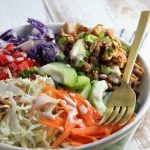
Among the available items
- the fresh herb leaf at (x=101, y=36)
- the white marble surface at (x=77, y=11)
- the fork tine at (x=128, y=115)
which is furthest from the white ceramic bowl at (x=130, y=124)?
the white marble surface at (x=77, y=11)

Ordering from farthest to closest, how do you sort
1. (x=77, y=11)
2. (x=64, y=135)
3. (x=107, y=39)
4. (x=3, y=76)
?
(x=77, y=11), (x=107, y=39), (x=3, y=76), (x=64, y=135)

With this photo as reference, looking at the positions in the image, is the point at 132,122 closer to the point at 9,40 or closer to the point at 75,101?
the point at 75,101

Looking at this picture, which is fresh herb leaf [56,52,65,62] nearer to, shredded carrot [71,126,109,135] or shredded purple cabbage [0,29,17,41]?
shredded purple cabbage [0,29,17,41]

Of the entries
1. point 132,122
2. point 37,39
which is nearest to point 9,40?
point 37,39

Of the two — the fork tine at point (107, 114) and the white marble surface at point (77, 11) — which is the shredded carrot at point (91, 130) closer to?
the fork tine at point (107, 114)

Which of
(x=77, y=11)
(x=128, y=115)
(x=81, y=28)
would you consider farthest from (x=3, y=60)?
(x=77, y=11)

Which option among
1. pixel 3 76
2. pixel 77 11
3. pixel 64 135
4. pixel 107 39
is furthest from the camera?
pixel 77 11

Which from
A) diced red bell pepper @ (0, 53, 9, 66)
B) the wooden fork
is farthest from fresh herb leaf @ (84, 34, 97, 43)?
diced red bell pepper @ (0, 53, 9, 66)

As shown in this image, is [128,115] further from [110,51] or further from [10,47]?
[10,47]

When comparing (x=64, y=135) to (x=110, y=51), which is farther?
(x=110, y=51)
